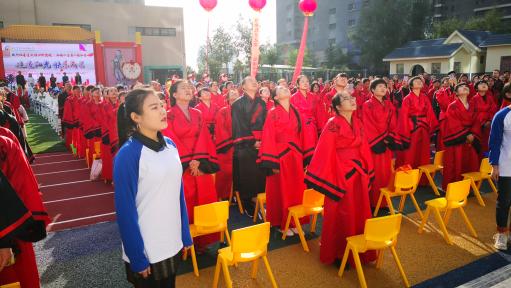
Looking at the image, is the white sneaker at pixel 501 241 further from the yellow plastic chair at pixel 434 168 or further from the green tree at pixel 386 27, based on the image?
the green tree at pixel 386 27

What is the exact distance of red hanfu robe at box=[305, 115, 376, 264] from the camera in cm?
378

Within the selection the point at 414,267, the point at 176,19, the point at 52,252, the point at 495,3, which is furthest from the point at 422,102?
the point at 495,3

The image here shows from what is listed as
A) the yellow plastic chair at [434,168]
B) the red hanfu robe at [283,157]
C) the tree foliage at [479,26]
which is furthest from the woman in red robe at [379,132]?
the tree foliage at [479,26]

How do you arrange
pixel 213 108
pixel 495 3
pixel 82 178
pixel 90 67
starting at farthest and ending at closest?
1. pixel 495 3
2. pixel 90 67
3. pixel 82 178
4. pixel 213 108

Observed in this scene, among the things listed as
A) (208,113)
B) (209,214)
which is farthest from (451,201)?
(208,113)

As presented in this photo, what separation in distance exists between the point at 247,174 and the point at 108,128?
289 cm

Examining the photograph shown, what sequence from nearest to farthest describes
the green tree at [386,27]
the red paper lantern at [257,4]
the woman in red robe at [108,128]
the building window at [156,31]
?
the woman in red robe at [108,128], the red paper lantern at [257,4], the building window at [156,31], the green tree at [386,27]

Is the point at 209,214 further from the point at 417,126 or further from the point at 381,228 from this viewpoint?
the point at 417,126

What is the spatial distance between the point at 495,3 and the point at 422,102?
57.3 meters

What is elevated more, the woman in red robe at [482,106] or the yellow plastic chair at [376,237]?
the woman in red robe at [482,106]

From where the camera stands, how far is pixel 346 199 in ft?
12.6

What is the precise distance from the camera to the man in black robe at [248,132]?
5742 millimetres

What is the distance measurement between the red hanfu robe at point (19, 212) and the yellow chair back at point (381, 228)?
2.64m

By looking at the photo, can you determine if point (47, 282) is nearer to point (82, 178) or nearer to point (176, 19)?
point (82, 178)
